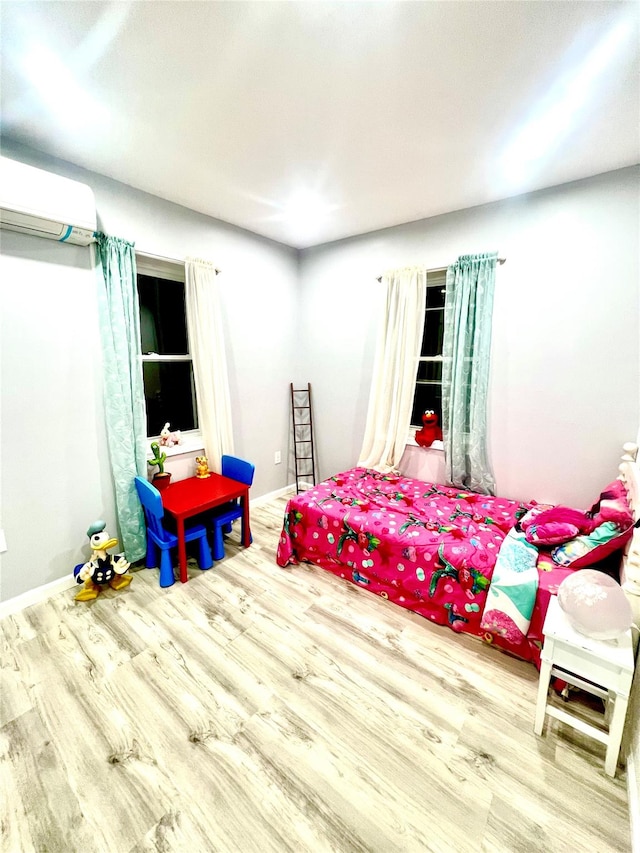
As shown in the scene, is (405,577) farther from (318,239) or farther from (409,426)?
(318,239)

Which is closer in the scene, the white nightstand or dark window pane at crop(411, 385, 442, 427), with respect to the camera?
the white nightstand

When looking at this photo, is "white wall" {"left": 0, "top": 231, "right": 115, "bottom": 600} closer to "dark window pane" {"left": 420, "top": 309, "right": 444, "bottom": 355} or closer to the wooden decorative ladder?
the wooden decorative ladder

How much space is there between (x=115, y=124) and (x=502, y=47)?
71.4 inches

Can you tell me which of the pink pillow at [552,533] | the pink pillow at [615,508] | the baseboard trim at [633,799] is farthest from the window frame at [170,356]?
the baseboard trim at [633,799]

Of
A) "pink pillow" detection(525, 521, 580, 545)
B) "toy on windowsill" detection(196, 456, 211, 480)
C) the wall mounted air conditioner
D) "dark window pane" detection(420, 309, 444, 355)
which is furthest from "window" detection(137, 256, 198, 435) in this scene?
"pink pillow" detection(525, 521, 580, 545)

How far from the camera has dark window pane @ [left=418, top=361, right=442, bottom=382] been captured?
3146mm

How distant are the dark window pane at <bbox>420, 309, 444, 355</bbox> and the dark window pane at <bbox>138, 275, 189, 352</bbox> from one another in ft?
7.08

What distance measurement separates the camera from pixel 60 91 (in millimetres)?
1548

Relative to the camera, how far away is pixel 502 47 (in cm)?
130

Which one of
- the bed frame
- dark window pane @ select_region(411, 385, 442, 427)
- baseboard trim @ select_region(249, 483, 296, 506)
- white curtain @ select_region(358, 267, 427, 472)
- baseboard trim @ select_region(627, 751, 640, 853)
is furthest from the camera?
baseboard trim @ select_region(249, 483, 296, 506)

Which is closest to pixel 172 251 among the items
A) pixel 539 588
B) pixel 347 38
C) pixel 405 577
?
pixel 347 38

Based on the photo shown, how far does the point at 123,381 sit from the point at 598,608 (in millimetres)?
2773

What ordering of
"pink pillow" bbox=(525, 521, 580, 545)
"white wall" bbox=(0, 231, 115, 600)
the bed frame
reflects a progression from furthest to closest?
1. "white wall" bbox=(0, 231, 115, 600)
2. "pink pillow" bbox=(525, 521, 580, 545)
3. the bed frame

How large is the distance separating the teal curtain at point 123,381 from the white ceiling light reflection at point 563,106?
2455 mm
